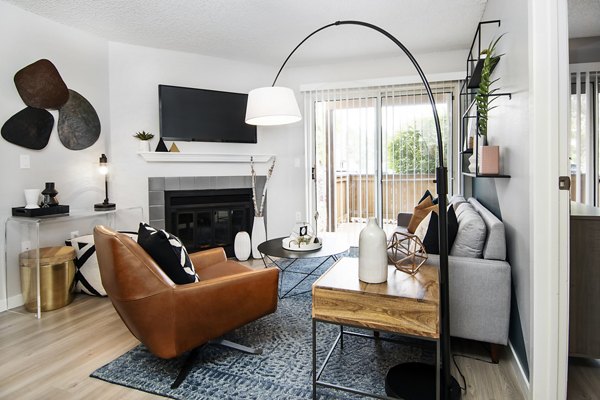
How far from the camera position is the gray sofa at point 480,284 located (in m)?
2.00

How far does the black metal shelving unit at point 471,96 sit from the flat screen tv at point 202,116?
2.41 m

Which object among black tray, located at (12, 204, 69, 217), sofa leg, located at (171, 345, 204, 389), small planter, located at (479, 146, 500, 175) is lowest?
sofa leg, located at (171, 345, 204, 389)

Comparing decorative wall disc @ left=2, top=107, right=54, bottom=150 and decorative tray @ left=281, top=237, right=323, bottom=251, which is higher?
decorative wall disc @ left=2, top=107, right=54, bottom=150

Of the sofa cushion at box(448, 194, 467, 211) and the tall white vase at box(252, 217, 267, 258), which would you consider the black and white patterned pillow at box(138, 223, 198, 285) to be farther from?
the tall white vase at box(252, 217, 267, 258)

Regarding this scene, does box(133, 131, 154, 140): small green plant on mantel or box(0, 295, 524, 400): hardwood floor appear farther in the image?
box(133, 131, 154, 140): small green plant on mantel

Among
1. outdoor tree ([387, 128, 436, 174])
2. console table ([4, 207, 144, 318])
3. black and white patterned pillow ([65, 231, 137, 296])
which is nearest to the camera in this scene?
console table ([4, 207, 144, 318])

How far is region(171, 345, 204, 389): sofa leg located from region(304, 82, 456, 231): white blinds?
3.06m

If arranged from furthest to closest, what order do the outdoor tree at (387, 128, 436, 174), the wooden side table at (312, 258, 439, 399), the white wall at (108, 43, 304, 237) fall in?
the outdoor tree at (387, 128, 436, 174) < the white wall at (108, 43, 304, 237) < the wooden side table at (312, 258, 439, 399)

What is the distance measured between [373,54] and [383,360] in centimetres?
358

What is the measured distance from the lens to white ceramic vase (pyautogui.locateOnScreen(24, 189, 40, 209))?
3033 millimetres

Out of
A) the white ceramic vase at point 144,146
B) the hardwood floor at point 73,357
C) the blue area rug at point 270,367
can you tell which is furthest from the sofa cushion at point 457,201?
the white ceramic vase at point 144,146

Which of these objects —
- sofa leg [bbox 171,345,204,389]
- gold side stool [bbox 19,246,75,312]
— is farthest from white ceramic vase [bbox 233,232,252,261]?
sofa leg [bbox 171,345,204,389]

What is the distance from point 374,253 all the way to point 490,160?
3.59 feet

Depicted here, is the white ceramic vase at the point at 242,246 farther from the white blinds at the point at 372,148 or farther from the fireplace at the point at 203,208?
the white blinds at the point at 372,148
